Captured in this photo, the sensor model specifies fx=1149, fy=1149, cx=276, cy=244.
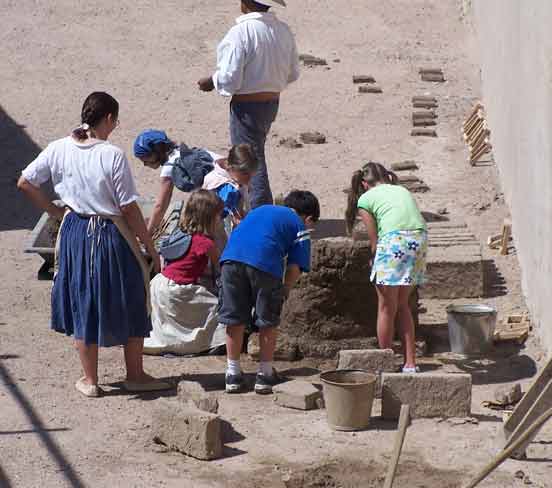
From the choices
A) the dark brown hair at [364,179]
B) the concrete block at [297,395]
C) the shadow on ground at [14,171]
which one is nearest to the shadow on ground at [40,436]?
the concrete block at [297,395]

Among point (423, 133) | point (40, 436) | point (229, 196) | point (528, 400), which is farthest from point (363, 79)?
point (40, 436)

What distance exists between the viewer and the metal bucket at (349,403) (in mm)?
7035

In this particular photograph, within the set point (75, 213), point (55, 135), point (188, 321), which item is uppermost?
point (55, 135)

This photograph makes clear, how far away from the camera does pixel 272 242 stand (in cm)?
766

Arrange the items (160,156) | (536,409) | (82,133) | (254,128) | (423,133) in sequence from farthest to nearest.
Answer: (423,133) < (254,128) < (160,156) < (82,133) < (536,409)

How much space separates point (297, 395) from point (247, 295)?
79cm

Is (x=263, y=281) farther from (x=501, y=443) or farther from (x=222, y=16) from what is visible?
(x=222, y=16)

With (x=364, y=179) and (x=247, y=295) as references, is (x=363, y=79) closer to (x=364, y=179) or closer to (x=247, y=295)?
(x=364, y=179)

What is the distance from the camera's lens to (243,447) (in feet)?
22.5

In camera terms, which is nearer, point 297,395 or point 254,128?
point 297,395

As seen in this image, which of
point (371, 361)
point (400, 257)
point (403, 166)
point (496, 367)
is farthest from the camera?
point (403, 166)

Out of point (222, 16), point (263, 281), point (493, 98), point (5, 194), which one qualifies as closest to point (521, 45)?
point (493, 98)

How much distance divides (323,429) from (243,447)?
1.90ft

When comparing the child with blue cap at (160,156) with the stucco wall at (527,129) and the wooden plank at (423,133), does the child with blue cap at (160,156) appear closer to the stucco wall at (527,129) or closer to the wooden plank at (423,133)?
the stucco wall at (527,129)
